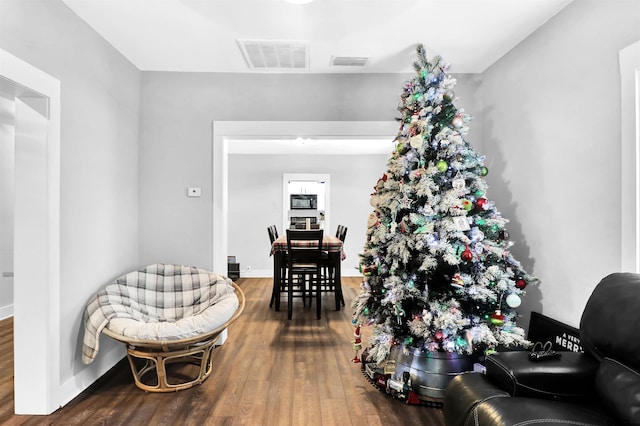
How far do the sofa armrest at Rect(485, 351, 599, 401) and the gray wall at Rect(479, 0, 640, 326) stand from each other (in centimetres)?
84

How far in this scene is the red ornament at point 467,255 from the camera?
2.33m

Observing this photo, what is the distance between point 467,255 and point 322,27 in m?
1.89

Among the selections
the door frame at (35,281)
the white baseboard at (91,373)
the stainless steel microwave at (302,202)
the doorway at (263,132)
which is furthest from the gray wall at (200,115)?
the stainless steel microwave at (302,202)

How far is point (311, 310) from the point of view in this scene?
468 centimetres

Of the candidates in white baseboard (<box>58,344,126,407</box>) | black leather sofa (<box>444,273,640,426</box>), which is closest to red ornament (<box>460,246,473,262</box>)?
black leather sofa (<box>444,273,640,426</box>)

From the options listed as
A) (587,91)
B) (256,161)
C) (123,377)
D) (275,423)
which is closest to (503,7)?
(587,91)

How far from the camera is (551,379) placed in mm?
1431

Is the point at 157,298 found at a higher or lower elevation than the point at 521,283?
lower

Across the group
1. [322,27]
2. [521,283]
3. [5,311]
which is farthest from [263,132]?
[5,311]

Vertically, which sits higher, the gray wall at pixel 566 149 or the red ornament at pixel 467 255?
the gray wall at pixel 566 149

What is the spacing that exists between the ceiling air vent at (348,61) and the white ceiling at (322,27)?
49 millimetres

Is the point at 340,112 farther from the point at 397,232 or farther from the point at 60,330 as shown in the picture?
the point at 60,330

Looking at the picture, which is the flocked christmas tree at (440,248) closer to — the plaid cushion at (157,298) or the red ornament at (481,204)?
the red ornament at (481,204)

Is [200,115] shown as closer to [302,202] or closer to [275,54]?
[275,54]
